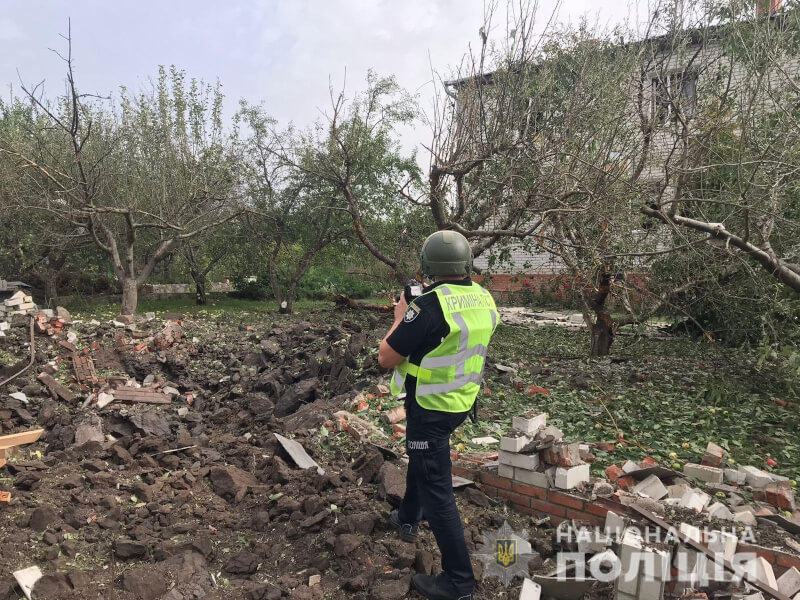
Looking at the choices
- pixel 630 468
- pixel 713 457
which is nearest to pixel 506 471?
pixel 630 468

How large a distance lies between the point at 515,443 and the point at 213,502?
2.30 meters

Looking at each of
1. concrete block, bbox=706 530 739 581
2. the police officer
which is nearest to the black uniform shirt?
the police officer

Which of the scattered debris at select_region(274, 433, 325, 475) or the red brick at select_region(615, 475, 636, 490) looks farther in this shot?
the scattered debris at select_region(274, 433, 325, 475)

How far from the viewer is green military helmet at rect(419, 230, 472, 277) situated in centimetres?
299

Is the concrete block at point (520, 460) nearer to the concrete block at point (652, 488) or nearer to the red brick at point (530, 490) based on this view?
the red brick at point (530, 490)

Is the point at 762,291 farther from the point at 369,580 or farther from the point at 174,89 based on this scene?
the point at 174,89

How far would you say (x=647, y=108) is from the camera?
779cm

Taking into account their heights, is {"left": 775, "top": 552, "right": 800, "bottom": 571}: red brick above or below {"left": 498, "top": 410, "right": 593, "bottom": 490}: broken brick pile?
below

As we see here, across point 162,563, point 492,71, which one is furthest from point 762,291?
point 162,563

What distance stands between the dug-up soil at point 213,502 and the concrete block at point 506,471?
0.67ft

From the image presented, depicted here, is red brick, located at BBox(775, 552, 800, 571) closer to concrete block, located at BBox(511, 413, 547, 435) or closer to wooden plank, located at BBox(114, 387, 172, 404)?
concrete block, located at BBox(511, 413, 547, 435)

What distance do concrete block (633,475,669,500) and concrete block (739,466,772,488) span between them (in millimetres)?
777

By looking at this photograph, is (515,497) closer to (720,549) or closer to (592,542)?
(592,542)

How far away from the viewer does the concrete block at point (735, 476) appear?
12.8ft
